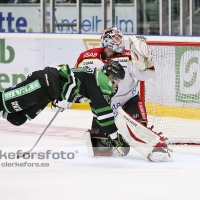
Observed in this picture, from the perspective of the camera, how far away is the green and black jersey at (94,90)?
4445 millimetres

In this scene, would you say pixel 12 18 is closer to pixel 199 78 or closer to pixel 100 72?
pixel 199 78

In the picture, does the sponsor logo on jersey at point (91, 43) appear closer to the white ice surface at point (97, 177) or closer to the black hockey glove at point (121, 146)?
the white ice surface at point (97, 177)

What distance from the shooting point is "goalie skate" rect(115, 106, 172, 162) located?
15.5ft

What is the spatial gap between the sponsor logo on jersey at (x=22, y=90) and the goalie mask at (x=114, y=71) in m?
0.45

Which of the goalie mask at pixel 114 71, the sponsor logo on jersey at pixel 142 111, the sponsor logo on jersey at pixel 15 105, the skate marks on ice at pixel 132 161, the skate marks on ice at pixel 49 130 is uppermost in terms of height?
the goalie mask at pixel 114 71

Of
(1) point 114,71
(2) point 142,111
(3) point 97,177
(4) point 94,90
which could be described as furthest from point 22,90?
(2) point 142,111

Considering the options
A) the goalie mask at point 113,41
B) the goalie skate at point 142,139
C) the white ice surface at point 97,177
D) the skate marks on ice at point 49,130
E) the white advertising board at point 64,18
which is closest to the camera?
the white ice surface at point 97,177

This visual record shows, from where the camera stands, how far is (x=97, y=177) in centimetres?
408

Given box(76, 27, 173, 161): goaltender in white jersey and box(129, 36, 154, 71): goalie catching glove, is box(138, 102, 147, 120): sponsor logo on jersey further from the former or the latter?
box(129, 36, 154, 71): goalie catching glove

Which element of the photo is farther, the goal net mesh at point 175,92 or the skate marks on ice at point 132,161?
the goal net mesh at point 175,92

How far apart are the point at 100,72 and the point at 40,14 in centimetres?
522

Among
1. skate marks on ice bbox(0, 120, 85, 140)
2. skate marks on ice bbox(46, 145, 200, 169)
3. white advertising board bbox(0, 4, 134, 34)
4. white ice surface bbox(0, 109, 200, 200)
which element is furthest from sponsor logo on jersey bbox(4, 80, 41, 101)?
white advertising board bbox(0, 4, 134, 34)

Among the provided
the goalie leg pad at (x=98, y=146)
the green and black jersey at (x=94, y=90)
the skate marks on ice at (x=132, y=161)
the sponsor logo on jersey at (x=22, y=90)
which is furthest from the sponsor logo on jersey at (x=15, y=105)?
the goalie leg pad at (x=98, y=146)

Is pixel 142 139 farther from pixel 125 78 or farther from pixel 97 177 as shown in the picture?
pixel 97 177
